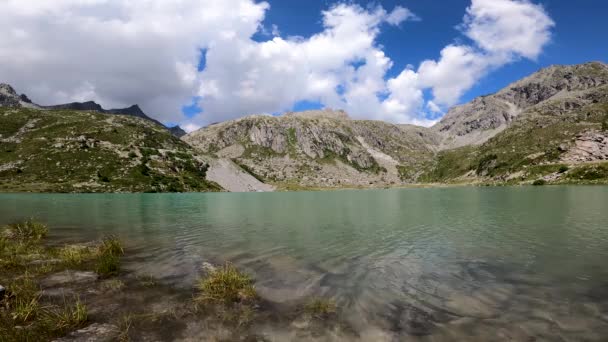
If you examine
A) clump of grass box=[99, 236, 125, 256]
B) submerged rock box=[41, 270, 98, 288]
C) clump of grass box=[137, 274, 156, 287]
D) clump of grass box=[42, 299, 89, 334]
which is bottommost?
clump of grass box=[137, 274, 156, 287]

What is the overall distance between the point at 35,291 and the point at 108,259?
6.27 m

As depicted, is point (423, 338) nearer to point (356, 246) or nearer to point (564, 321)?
point (564, 321)

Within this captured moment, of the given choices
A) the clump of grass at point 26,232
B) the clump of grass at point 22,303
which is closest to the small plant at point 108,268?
the clump of grass at point 22,303

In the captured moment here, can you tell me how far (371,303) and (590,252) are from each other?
21529mm

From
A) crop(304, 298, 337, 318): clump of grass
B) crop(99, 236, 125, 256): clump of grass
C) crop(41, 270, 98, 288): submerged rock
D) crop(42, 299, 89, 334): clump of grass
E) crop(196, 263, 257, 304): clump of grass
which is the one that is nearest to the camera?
crop(42, 299, 89, 334): clump of grass

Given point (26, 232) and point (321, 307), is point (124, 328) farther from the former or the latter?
point (26, 232)

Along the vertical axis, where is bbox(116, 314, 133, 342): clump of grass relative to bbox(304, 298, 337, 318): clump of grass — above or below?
above

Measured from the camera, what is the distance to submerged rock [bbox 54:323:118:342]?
11117 millimetres

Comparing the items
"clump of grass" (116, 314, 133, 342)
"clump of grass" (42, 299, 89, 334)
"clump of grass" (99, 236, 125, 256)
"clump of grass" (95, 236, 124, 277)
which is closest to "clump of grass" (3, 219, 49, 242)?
"clump of grass" (99, 236, 125, 256)

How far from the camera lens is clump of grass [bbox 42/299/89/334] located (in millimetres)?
11617

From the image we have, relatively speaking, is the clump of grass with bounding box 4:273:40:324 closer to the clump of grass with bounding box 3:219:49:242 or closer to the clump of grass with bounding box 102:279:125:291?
the clump of grass with bounding box 102:279:125:291

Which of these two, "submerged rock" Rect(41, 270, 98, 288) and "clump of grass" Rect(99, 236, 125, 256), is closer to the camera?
"submerged rock" Rect(41, 270, 98, 288)

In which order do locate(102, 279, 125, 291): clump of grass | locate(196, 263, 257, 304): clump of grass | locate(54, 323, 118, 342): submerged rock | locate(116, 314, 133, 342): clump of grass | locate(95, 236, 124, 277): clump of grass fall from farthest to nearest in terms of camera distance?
locate(95, 236, 124, 277): clump of grass < locate(102, 279, 125, 291): clump of grass < locate(196, 263, 257, 304): clump of grass < locate(116, 314, 133, 342): clump of grass < locate(54, 323, 118, 342): submerged rock

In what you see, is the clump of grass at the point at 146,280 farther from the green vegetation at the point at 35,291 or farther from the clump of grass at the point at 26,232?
the clump of grass at the point at 26,232
